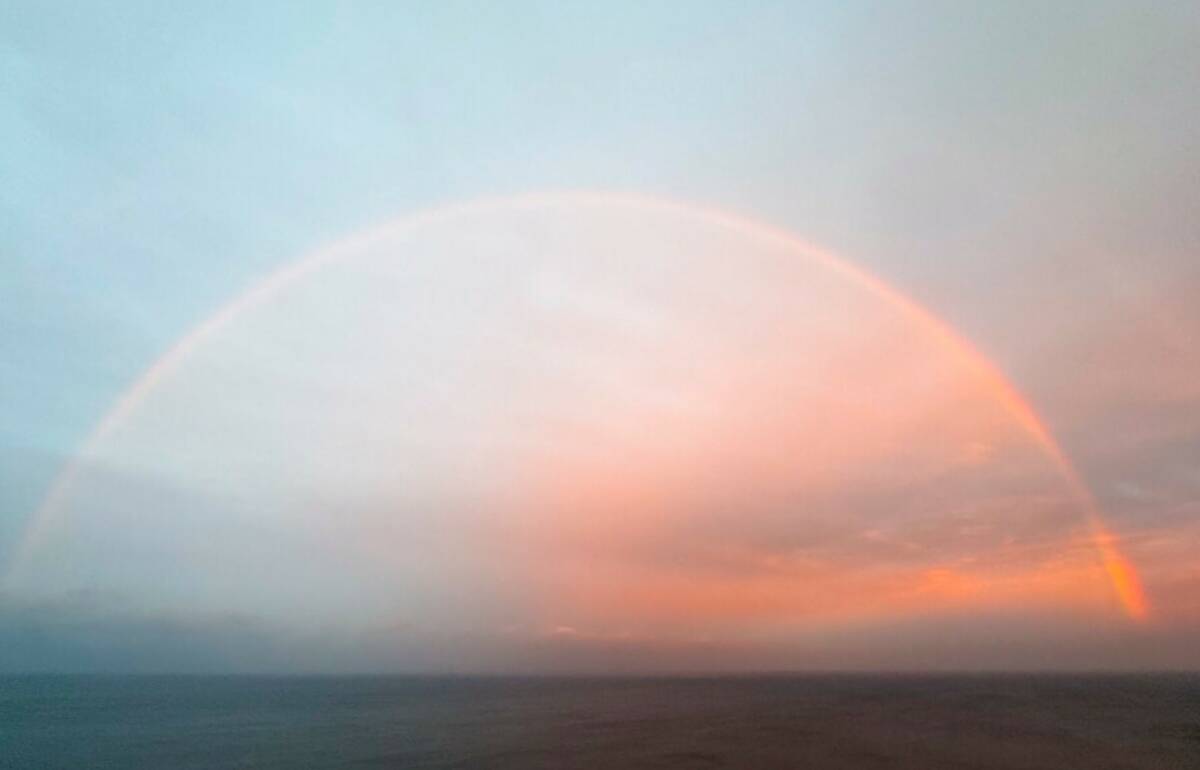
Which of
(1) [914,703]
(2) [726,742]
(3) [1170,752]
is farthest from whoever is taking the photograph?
(1) [914,703]

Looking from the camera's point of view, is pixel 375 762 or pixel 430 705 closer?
pixel 375 762

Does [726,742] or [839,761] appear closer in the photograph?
[839,761]

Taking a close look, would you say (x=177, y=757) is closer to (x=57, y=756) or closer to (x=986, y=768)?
(x=57, y=756)

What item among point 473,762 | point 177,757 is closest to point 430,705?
point 177,757

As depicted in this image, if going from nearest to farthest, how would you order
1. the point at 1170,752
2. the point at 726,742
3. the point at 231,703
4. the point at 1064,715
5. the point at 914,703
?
the point at 1170,752 → the point at 726,742 → the point at 1064,715 → the point at 914,703 → the point at 231,703

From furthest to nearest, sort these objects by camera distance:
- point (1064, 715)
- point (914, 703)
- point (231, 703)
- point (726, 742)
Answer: point (231, 703) → point (914, 703) → point (1064, 715) → point (726, 742)

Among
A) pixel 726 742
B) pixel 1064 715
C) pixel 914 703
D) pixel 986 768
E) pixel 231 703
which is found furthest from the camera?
pixel 231 703

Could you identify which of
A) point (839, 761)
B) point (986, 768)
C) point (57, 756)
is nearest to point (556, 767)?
point (839, 761)

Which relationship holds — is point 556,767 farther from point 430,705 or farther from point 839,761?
point 430,705
